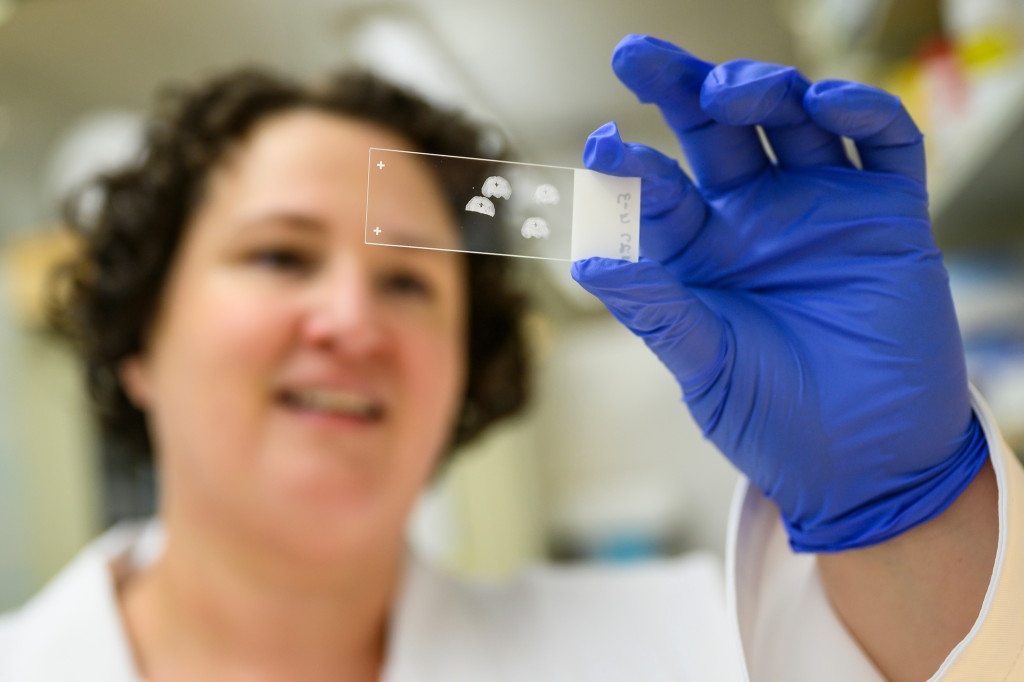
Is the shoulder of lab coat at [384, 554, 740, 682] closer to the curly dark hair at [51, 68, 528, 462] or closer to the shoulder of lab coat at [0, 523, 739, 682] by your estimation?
the shoulder of lab coat at [0, 523, 739, 682]

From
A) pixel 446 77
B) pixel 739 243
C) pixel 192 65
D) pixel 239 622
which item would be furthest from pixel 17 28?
pixel 739 243

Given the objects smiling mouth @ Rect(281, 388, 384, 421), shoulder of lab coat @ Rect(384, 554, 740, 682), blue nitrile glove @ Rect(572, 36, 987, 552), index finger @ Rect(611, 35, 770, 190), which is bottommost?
shoulder of lab coat @ Rect(384, 554, 740, 682)

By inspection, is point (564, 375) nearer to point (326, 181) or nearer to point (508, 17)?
point (508, 17)

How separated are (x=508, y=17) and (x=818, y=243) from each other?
1.63m

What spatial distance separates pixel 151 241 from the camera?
3.95 feet

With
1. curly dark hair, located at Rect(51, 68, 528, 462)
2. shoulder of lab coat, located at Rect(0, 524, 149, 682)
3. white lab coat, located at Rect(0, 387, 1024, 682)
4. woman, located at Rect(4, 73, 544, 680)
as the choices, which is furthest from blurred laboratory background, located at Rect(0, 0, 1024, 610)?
shoulder of lab coat, located at Rect(0, 524, 149, 682)

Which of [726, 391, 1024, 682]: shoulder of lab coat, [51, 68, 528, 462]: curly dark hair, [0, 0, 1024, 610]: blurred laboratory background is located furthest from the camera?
[0, 0, 1024, 610]: blurred laboratory background

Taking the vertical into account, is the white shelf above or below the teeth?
above

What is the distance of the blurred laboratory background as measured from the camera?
1.42 meters

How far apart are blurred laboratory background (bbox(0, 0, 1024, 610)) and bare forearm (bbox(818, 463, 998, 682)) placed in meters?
0.74

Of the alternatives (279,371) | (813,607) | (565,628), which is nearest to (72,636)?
(279,371)

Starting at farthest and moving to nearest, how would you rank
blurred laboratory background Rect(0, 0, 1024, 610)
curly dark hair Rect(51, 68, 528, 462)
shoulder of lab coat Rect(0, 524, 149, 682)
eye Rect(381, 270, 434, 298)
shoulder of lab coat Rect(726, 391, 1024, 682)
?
blurred laboratory background Rect(0, 0, 1024, 610) → curly dark hair Rect(51, 68, 528, 462) → eye Rect(381, 270, 434, 298) → shoulder of lab coat Rect(0, 524, 149, 682) → shoulder of lab coat Rect(726, 391, 1024, 682)

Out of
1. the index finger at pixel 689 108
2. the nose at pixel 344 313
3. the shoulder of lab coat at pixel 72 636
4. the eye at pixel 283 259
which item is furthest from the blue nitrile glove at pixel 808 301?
the shoulder of lab coat at pixel 72 636

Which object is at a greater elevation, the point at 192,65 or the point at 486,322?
the point at 192,65
